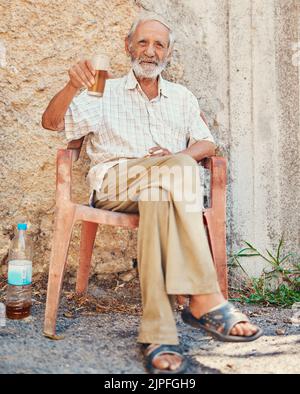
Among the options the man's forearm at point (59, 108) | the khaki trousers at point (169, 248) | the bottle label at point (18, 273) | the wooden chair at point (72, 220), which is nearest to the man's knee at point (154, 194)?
the khaki trousers at point (169, 248)

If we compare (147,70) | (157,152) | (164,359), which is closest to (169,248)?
(164,359)

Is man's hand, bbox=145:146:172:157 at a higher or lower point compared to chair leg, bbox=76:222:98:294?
higher

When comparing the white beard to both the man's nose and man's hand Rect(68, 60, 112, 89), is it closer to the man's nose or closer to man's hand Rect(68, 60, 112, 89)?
the man's nose

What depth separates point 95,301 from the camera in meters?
2.91

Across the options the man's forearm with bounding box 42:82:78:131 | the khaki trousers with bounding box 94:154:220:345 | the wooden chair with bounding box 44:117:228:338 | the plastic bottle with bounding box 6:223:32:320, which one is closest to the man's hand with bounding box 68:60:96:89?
the man's forearm with bounding box 42:82:78:131

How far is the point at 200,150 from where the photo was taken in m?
2.74

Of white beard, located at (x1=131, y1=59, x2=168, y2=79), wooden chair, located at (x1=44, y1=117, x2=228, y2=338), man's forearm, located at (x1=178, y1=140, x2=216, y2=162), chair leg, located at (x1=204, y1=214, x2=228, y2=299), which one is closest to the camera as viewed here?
wooden chair, located at (x1=44, y1=117, x2=228, y2=338)

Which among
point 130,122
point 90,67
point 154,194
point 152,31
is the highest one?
point 152,31

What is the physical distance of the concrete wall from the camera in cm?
309

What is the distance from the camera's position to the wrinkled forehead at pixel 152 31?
2.83m

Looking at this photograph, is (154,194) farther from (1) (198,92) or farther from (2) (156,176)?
(1) (198,92)

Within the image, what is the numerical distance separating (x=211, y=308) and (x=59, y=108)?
4.08ft

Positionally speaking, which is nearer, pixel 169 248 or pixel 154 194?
pixel 169 248

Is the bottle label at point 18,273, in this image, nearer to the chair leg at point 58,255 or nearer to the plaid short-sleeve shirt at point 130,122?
the chair leg at point 58,255
